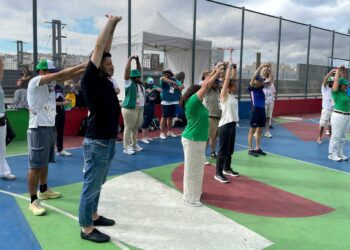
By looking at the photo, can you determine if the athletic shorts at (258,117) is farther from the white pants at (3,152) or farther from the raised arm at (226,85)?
the white pants at (3,152)

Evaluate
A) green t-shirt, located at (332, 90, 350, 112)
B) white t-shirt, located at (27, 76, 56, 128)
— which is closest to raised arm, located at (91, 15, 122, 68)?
white t-shirt, located at (27, 76, 56, 128)

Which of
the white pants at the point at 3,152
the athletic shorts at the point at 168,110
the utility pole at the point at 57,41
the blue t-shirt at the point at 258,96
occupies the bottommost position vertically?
the white pants at the point at 3,152

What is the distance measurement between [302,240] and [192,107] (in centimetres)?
204

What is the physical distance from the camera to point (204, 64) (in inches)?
531

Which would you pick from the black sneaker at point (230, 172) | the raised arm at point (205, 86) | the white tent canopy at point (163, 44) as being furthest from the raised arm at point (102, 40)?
the white tent canopy at point (163, 44)

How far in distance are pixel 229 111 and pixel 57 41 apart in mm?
5392

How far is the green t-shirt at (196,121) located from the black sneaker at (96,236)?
5.53 feet

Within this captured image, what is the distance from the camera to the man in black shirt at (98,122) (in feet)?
10.2

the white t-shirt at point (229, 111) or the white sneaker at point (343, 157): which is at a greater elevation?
the white t-shirt at point (229, 111)

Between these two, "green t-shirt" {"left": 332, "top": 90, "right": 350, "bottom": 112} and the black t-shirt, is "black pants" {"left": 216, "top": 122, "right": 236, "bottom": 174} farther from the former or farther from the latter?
"green t-shirt" {"left": 332, "top": 90, "right": 350, "bottom": 112}

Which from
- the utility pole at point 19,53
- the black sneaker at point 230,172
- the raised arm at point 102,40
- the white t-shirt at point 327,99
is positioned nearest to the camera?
the raised arm at point 102,40

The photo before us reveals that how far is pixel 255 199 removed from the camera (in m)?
4.96

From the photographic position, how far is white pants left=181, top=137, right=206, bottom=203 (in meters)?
4.52

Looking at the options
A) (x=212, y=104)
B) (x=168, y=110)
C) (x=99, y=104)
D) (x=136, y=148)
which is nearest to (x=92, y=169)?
(x=99, y=104)
